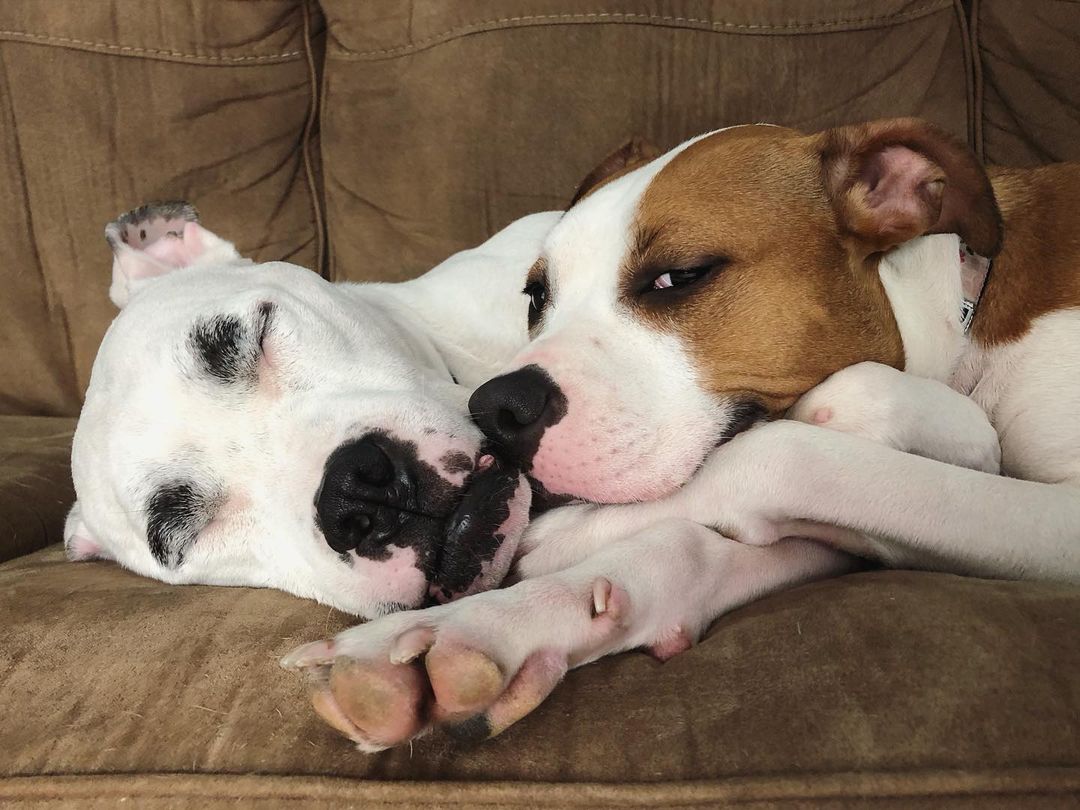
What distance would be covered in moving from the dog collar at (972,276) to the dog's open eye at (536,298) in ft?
3.21

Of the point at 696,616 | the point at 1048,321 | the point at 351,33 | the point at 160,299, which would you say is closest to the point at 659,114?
the point at 351,33

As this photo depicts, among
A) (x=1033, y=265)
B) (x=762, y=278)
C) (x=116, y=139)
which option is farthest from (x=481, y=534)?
(x=116, y=139)

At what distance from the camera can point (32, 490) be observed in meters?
2.56

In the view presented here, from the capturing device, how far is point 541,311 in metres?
2.01

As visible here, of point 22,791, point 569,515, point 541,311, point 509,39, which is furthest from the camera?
point 509,39

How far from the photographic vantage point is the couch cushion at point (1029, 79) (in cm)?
293

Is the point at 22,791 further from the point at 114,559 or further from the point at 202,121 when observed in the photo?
the point at 202,121

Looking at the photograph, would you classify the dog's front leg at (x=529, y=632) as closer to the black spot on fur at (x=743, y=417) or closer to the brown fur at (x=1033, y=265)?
the black spot on fur at (x=743, y=417)

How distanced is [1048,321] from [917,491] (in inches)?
28.1

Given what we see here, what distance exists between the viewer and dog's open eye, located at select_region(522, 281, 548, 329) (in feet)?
6.51

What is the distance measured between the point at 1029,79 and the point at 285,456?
9.86 ft

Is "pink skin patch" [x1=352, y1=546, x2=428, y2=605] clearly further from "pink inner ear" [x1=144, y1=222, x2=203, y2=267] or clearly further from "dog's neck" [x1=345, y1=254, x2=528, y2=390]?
"pink inner ear" [x1=144, y1=222, x2=203, y2=267]

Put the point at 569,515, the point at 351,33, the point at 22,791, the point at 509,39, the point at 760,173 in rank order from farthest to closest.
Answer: the point at 351,33, the point at 509,39, the point at 760,173, the point at 569,515, the point at 22,791

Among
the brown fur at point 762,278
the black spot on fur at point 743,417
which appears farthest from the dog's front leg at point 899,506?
the brown fur at point 762,278
